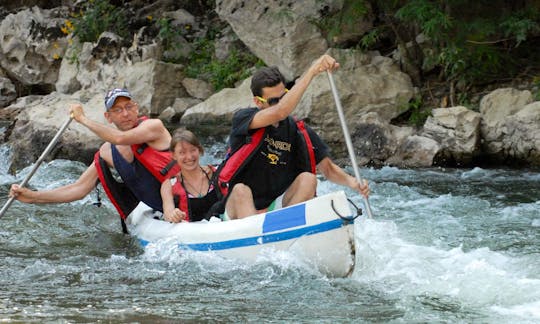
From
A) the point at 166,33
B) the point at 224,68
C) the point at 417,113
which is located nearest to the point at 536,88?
the point at 417,113

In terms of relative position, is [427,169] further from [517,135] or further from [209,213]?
[209,213]

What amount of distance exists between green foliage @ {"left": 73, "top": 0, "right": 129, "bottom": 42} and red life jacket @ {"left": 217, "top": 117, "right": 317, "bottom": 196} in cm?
927

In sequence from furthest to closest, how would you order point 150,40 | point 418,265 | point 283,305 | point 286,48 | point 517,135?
point 150,40
point 286,48
point 517,135
point 418,265
point 283,305

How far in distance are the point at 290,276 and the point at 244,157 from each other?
0.80 metres

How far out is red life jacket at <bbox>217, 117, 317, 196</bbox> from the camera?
5090mm

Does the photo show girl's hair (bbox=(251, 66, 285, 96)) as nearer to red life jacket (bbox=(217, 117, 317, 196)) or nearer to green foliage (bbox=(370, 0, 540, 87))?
red life jacket (bbox=(217, 117, 317, 196))

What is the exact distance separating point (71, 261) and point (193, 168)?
3.16ft

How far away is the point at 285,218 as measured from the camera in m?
4.70

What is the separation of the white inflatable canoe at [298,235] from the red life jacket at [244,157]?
0.29 metres

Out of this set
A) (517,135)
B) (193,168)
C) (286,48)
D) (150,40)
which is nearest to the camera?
(193,168)

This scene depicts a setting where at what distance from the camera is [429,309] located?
4.16 m

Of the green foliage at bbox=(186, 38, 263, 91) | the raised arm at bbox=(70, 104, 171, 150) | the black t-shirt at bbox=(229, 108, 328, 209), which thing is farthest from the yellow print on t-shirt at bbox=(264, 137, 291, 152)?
the green foliage at bbox=(186, 38, 263, 91)

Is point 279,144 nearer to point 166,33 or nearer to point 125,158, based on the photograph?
point 125,158

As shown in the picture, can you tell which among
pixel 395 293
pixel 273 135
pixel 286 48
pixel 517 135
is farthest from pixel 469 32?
pixel 395 293
